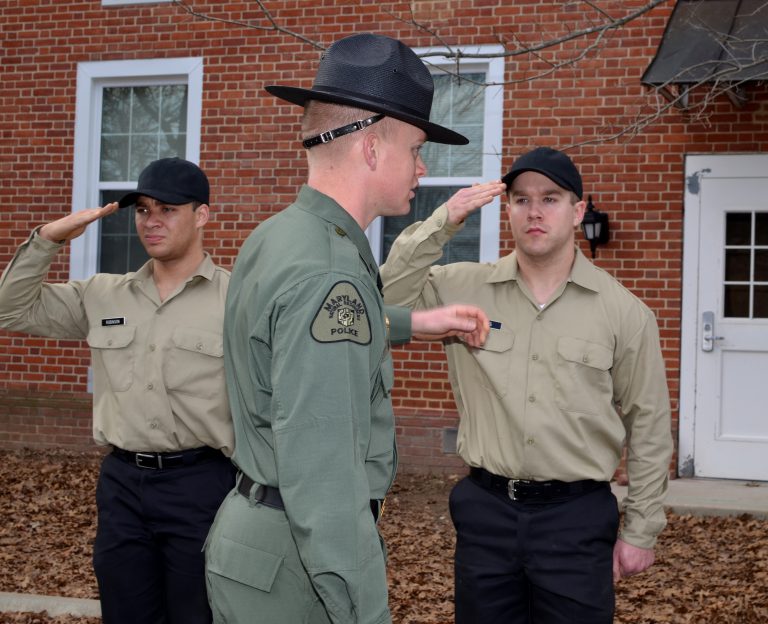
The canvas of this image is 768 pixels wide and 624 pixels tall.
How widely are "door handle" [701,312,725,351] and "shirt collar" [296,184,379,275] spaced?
6588 mm

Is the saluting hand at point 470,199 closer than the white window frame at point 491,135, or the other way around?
the saluting hand at point 470,199

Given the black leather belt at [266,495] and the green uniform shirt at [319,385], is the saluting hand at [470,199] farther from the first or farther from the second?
the black leather belt at [266,495]

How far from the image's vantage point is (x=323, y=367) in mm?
1951

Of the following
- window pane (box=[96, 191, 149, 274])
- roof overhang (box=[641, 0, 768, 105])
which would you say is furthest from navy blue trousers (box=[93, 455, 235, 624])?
window pane (box=[96, 191, 149, 274])

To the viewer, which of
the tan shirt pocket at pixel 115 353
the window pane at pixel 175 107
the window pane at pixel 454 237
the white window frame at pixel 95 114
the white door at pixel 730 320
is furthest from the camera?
the window pane at pixel 175 107

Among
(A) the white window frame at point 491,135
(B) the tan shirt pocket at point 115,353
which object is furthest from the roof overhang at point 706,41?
(B) the tan shirt pocket at point 115,353

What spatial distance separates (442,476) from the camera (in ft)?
28.8

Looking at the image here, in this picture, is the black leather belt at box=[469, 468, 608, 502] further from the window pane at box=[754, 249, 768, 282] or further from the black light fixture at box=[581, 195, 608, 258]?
the window pane at box=[754, 249, 768, 282]

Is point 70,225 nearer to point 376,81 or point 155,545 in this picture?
point 155,545

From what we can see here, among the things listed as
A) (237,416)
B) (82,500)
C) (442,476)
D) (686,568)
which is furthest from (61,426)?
(237,416)

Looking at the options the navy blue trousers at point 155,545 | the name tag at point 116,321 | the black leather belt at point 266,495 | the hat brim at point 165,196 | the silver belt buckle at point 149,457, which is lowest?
the navy blue trousers at point 155,545

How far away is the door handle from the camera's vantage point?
825 centimetres

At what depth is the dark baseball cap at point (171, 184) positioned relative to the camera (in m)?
4.21

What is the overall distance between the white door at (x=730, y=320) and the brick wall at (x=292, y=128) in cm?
19
